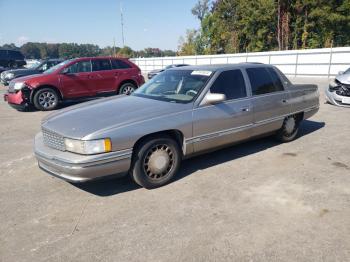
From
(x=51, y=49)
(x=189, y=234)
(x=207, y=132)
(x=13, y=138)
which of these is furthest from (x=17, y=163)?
(x=51, y=49)

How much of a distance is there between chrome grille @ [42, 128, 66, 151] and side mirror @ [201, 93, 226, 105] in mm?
1943

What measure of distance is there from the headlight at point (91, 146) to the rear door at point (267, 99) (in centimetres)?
259

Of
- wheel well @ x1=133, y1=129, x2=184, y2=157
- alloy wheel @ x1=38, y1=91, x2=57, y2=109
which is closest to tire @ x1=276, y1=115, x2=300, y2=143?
wheel well @ x1=133, y1=129, x2=184, y2=157

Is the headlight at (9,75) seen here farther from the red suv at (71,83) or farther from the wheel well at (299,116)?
the wheel well at (299,116)

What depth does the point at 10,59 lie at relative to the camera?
26.8 metres

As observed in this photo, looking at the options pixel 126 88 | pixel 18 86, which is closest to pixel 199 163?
pixel 126 88

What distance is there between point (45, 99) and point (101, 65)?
7.24ft

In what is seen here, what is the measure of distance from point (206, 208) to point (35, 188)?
236 centimetres

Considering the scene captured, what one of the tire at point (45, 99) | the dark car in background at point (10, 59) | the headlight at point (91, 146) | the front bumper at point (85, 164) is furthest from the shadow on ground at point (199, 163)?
the dark car in background at point (10, 59)

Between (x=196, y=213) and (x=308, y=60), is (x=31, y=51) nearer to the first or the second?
(x=308, y=60)

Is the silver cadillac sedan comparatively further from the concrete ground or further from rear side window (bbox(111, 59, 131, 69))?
rear side window (bbox(111, 59, 131, 69))

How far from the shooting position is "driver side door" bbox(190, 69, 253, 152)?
4.38 metres

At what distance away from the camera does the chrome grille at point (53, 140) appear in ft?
12.4

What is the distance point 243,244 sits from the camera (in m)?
2.88
